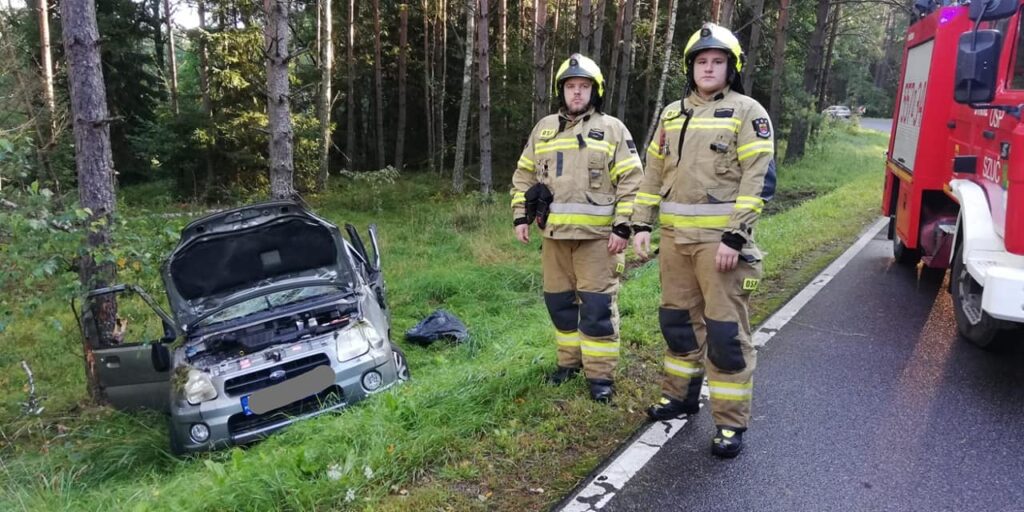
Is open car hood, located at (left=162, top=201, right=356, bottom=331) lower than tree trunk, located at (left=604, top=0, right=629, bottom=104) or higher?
lower

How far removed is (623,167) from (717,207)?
2.57ft

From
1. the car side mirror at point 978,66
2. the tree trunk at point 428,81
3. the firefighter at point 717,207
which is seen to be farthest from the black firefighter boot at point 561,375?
the tree trunk at point 428,81

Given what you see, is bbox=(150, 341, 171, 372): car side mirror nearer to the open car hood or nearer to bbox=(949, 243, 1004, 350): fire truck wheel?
the open car hood

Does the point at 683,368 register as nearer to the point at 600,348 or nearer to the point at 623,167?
the point at 600,348

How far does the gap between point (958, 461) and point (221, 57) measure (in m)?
19.0

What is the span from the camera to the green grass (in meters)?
3.04

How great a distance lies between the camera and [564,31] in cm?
2333

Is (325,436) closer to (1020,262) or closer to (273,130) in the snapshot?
(1020,262)

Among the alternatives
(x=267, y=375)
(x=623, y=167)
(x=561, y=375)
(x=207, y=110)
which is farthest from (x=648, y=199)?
(x=207, y=110)

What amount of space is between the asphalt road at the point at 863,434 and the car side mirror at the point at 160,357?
3.37m

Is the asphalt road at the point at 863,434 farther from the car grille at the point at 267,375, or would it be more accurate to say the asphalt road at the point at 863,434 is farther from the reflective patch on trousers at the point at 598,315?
the car grille at the point at 267,375

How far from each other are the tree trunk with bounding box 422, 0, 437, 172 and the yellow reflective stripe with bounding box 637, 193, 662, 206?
22422 mm

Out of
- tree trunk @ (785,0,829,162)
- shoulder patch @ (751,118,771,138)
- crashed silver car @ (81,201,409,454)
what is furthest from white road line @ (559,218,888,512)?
tree trunk @ (785,0,829,162)

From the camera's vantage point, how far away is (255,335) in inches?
181
